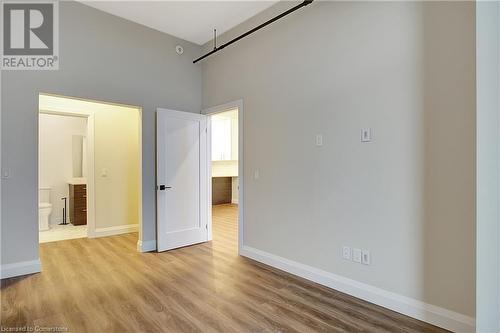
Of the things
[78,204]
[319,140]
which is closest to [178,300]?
[319,140]

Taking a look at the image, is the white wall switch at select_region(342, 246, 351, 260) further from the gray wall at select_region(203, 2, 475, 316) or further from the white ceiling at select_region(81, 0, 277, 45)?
the white ceiling at select_region(81, 0, 277, 45)

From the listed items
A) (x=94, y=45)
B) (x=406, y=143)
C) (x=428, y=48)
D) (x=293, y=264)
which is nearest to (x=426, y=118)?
(x=406, y=143)

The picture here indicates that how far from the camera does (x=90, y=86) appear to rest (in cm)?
349

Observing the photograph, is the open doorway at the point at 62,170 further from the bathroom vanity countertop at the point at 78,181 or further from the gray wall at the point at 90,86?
the gray wall at the point at 90,86

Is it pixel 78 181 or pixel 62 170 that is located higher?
pixel 62 170

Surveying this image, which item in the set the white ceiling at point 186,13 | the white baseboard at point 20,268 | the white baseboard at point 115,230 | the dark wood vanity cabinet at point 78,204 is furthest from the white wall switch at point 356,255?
the dark wood vanity cabinet at point 78,204

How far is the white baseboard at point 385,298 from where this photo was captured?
2.06 m

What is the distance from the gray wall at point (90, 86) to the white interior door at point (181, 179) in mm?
193

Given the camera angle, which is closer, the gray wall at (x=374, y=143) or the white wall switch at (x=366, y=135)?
the gray wall at (x=374, y=143)

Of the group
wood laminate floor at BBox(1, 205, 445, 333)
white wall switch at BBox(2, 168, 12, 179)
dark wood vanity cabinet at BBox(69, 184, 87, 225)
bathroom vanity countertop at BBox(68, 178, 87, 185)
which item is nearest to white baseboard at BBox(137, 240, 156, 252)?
wood laminate floor at BBox(1, 205, 445, 333)

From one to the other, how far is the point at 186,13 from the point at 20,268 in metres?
3.60

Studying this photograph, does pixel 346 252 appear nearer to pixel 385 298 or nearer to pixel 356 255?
pixel 356 255

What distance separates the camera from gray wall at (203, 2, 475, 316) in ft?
6.79

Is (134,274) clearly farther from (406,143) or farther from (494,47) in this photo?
(494,47)
